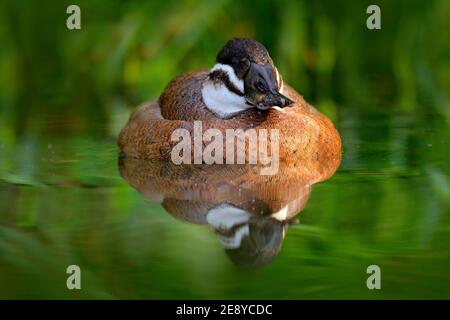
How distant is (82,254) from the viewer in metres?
7.48

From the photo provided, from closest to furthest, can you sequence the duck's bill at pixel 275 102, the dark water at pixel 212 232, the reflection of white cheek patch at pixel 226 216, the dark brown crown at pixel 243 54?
the dark water at pixel 212 232 → the reflection of white cheek patch at pixel 226 216 → the duck's bill at pixel 275 102 → the dark brown crown at pixel 243 54

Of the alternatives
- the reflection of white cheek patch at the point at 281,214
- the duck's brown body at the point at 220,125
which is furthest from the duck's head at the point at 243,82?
the reflection of white cheek patch at the point at 281,214

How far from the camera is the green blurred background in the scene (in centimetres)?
711

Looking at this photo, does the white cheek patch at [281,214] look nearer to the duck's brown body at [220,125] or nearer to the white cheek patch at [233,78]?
the duck's brown body at [220,125]

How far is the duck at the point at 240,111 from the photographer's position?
10367 mm

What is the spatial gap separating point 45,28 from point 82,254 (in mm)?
7491

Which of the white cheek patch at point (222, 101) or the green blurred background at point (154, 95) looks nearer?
the green blurred background at point (154, 95)

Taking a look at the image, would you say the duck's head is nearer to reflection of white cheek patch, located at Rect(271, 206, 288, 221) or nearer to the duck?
the duck

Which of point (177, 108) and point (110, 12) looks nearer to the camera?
point (177, 108)

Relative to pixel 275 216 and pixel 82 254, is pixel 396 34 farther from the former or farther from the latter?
pixel 82 254

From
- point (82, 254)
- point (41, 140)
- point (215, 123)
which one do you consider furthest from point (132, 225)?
point (41, 140)

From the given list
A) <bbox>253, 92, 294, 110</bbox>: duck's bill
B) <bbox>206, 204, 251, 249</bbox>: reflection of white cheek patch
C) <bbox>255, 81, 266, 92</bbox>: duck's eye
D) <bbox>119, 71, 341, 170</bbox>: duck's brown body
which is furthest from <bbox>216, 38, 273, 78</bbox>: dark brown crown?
<bbox>206, 204, 251, 249</bbox>: reflection of white cheek patch

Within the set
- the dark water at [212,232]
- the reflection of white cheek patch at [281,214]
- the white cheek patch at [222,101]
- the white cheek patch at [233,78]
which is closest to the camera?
the dark water at [212,232]

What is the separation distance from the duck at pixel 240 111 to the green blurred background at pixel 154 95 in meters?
0.35
